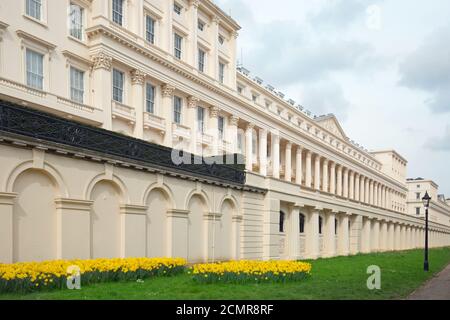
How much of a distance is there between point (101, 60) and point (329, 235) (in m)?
24.5

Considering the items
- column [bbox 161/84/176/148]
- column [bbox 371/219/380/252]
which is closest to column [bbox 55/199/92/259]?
column [bbox 161/84/176/148]

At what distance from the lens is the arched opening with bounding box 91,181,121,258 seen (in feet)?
53.4

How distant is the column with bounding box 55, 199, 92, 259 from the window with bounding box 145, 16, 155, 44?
19392mm

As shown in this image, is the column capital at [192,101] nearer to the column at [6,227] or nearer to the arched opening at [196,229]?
the arched opening at [196,229]

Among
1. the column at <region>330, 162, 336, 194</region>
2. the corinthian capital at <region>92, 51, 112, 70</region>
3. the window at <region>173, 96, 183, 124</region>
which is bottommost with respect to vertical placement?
the column at <region>330, 162, 336, 194</region>

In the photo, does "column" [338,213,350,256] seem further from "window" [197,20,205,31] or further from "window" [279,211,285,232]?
"window" [197,20,205,31]

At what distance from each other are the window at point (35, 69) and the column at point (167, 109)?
385 inches

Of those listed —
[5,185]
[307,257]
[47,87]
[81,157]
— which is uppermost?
[47,87]

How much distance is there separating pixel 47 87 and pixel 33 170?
11.9m

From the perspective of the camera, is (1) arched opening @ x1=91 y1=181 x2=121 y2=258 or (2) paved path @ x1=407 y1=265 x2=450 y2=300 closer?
(2) paved path @ x1=407 y1=265 x2=450 y2=300

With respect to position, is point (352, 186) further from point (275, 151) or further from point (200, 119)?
point (200, 119)

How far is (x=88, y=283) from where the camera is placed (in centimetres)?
1358

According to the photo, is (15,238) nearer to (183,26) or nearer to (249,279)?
(249,279)
